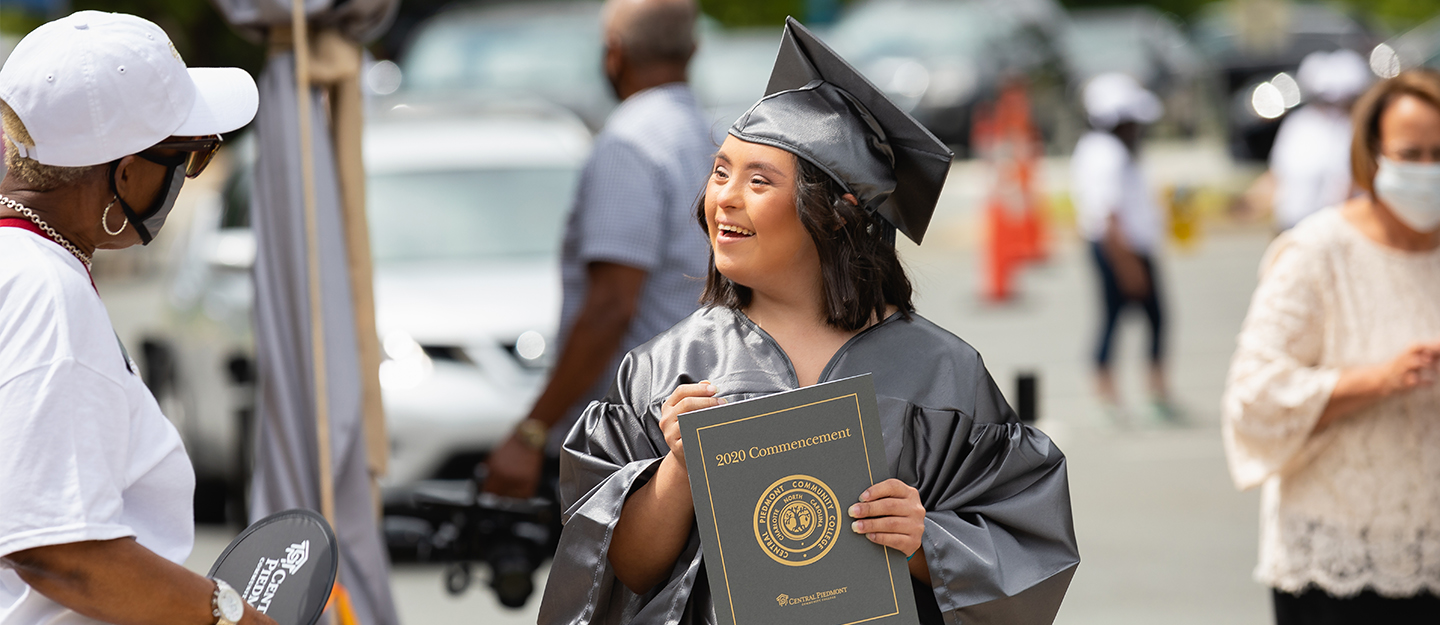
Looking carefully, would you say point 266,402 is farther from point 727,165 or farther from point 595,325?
point 727,165

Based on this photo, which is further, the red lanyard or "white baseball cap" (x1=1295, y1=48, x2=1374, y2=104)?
"white baseball cap" (x1=1295, y1=48, x2=1374, y2=104)

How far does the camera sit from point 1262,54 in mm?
20984

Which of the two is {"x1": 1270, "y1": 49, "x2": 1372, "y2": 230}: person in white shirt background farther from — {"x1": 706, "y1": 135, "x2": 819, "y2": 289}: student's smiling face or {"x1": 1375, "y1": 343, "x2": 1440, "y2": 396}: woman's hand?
{"x1": 706, "y1": 135, "x2": 819, "y2": 289}: student's smiling face

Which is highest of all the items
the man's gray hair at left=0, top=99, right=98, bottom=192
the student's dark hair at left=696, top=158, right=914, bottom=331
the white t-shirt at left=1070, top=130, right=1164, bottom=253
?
the man's gray hair at left=0, top=99, right=98, bottom=192

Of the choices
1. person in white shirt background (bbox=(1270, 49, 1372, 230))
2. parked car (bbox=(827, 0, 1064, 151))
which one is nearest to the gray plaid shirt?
person in white shirt background (bbox=(1270, 49, 1372, 230))

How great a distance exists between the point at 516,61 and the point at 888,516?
11.2 meters

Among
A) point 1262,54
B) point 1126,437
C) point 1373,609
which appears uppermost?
point 1373,609

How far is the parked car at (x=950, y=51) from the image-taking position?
20.0m

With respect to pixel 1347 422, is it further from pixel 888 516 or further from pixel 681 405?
pixel 681 405

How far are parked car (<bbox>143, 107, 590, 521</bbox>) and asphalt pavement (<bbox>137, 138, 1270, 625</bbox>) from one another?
66cm

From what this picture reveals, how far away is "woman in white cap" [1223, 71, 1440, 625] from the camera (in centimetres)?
342

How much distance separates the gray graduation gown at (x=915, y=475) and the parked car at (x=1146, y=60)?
19.4 meters

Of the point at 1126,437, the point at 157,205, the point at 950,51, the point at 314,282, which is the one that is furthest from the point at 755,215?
the point at 950,51

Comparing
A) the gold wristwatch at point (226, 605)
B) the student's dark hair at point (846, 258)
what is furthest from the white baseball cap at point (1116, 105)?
the gold wristwatch at point (226, 605)
